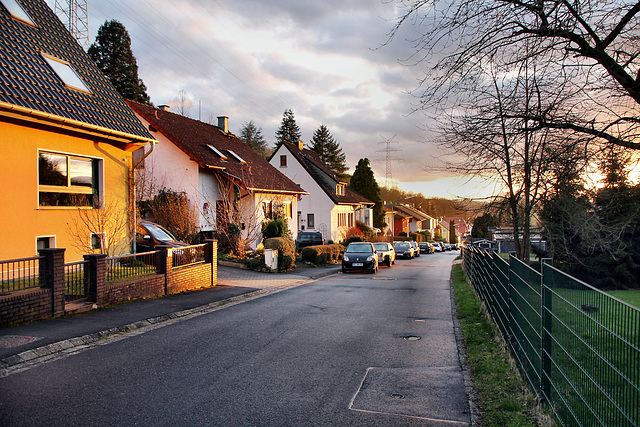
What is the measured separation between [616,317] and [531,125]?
5.46 m

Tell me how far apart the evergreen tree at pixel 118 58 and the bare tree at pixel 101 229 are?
33.9 meters

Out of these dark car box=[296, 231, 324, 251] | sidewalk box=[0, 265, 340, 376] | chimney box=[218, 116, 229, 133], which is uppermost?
chimney box=[218, 116, 229, 133]

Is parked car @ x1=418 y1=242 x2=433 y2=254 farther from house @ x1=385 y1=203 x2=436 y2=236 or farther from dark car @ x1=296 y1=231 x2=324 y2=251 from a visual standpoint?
dark car @ x1=296 y1=231 x2=324 y2=251

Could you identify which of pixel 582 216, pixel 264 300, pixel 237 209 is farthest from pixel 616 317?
pixel 237 209

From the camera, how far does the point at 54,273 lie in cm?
879

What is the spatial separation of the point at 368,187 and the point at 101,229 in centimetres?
4887

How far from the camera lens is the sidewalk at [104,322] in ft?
22.6

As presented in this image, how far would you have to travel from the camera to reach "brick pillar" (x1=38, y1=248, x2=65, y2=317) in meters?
8.73

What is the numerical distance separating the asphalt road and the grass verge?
270 mm

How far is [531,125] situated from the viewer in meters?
7.52

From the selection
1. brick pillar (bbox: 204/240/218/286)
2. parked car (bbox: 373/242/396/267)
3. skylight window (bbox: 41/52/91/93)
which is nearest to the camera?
skylight window (bbox: 41/52/91/93)

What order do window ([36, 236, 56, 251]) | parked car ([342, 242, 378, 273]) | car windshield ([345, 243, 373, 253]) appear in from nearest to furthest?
window ([36, 236, 56, 251]), parked car ([342, 242, 378, 273]), car windshield ([345, 243, 373, 253])

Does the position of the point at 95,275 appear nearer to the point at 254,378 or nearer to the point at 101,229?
the point at 101,229

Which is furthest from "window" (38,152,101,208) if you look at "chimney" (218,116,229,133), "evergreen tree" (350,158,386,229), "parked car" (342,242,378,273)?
"evergreen tree" (350,158,386,229)
